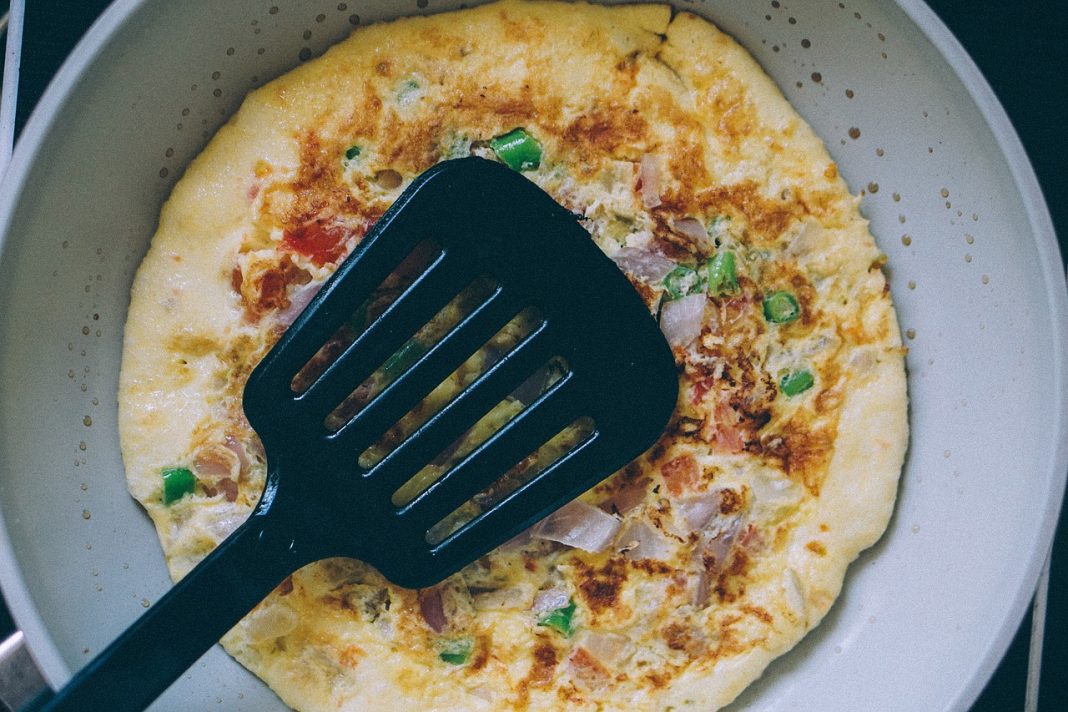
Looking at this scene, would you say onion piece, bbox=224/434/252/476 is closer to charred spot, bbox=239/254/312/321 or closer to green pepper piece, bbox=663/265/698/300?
charred spot, bbox=239/254/312/321

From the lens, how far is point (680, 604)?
1.55 meters

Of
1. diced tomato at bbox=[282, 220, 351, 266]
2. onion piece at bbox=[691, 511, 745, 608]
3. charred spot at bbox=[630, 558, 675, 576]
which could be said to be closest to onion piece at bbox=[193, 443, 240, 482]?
diced tomato at bbox=[282, 220, 351, 266]

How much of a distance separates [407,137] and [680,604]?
37.3 inches

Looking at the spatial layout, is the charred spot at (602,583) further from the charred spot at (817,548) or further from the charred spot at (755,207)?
the charred spot at (755,207)

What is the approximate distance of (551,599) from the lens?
155 centimetres

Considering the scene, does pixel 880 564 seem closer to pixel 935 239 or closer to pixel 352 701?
pixel 935 239

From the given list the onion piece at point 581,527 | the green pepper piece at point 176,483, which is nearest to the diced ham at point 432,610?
the onion piece at point 581,527

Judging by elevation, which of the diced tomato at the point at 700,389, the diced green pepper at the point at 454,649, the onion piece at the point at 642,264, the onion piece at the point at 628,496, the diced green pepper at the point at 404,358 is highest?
the onion piece at the point at 642,264

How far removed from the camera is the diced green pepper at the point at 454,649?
5.12 feet

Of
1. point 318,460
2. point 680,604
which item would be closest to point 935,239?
point 680,604

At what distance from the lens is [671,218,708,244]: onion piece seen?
1516mm

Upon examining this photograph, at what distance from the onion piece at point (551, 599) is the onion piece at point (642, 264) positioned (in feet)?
1.86

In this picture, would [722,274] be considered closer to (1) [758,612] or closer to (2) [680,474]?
(2) [680,474]

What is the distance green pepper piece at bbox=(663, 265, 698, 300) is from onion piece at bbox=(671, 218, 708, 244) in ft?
0.18
